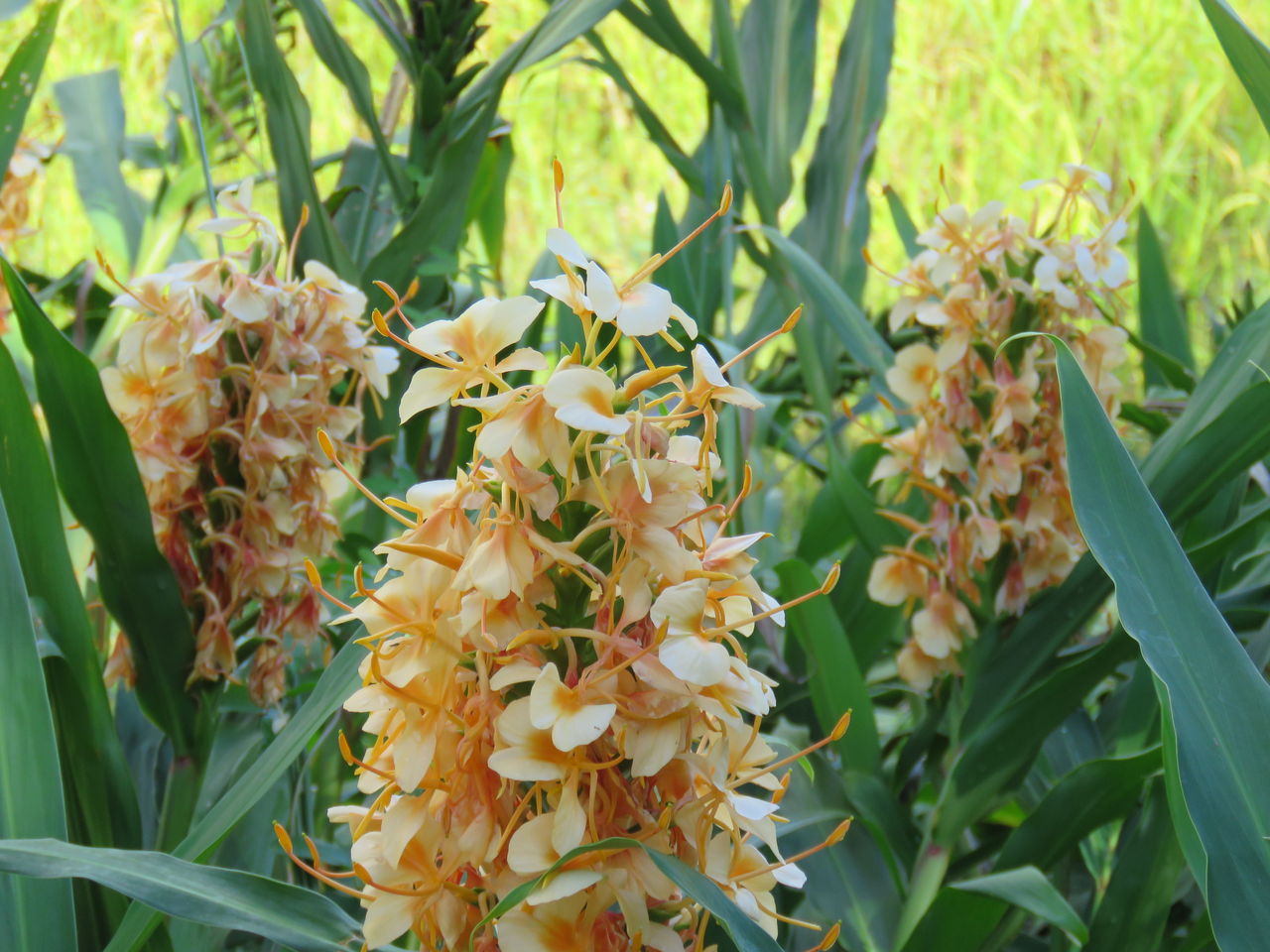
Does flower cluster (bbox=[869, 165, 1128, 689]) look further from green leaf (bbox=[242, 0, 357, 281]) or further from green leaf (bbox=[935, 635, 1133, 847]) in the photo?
green leaf (bbox=[242, 0, 357, 281])

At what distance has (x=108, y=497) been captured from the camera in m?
0.67

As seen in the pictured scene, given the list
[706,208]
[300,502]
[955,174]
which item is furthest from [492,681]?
[955,174]

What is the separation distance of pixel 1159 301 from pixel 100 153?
45.1 inches

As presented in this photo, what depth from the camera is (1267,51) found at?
2.27ft

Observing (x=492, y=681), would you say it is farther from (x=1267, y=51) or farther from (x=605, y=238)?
(x=605, y=238)

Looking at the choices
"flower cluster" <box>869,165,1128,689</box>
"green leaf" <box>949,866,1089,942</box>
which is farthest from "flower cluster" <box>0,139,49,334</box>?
"green leaf" <box>949,866,1089,942</box>

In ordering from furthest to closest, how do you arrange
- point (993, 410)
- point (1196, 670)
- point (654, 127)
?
point (654, 127) < point (993, 410) < point (1196, 670)

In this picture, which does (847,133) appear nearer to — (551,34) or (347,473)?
(551,34)

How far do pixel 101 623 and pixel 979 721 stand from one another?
2.25ft

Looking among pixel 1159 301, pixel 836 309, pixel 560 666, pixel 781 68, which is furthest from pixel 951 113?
pixel 560 666

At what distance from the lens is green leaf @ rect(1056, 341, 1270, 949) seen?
51 cm

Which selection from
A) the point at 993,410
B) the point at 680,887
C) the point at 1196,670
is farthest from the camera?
the point at 993,410

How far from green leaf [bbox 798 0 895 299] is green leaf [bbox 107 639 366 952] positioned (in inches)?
31.1

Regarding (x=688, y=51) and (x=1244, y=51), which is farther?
(x=688, y=51)
